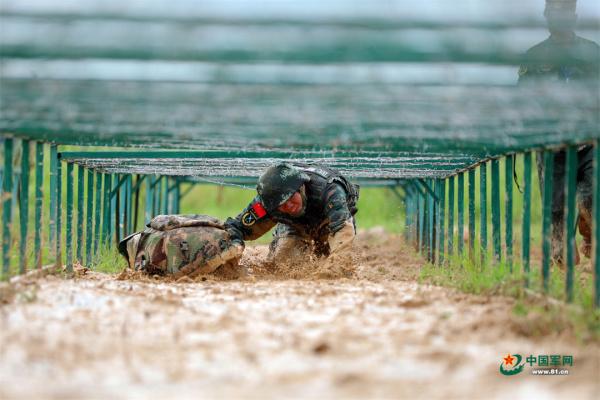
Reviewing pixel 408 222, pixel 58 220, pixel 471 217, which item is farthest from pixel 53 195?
pixel 408 222

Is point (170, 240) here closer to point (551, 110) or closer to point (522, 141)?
point (522, 141)

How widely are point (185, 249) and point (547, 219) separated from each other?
154 inches

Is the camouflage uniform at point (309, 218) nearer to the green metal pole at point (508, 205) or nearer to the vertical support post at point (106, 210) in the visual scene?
the green metal pole at point (508, 205)

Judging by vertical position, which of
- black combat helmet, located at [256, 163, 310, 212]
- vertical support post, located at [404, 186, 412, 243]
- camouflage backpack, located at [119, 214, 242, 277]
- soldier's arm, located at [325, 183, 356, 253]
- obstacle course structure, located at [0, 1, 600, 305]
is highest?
obstacle course structure, located at [0, 1, 600, 305]

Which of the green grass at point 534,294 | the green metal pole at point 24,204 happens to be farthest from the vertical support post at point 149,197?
the green grass at point 534,294

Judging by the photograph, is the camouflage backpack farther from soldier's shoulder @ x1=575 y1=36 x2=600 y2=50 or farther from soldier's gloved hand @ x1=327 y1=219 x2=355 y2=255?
soldier's shoulder @ x1=575 y1=36 x2=600 y2=50

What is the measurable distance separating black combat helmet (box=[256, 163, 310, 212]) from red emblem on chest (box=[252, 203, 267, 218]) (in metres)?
0.53

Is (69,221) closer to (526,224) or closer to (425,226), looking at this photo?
(526,224)

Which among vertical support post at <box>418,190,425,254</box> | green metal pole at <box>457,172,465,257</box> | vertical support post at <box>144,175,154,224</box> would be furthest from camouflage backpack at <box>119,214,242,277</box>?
vertical support post at <box>418,190,425,254</box>

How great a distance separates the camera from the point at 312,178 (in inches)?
376

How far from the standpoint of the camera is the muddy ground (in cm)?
363

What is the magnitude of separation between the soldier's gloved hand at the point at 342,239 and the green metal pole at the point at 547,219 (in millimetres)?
2663

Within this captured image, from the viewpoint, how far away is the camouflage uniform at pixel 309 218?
9273mm

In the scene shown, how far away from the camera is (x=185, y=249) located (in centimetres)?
888
